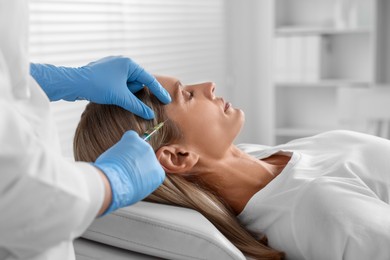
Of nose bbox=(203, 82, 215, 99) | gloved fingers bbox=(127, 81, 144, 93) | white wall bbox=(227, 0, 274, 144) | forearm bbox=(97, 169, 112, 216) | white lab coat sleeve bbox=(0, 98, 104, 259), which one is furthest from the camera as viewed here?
white wall bbox=(227, 0, 274, 144)

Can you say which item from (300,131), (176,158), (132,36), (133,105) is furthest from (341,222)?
(300,131)

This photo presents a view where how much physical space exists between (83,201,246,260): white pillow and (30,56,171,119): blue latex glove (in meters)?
0.27

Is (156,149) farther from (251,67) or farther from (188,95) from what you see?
(251,67)

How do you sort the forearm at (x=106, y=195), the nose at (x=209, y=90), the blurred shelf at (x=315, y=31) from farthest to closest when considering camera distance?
1. the blurred shelf at (x=315, y=31)
2. the nose at (x=209, y=90)
3. the forearm at (x=106, y=195)

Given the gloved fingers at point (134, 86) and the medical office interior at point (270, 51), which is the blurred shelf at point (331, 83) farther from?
the gloved fingers at point (134, 86)

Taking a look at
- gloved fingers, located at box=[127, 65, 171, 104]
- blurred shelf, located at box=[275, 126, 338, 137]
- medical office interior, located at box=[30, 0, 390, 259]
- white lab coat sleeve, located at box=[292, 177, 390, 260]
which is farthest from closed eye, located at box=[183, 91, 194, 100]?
blurred shelf, located at box=[275, 126, 338, 137]

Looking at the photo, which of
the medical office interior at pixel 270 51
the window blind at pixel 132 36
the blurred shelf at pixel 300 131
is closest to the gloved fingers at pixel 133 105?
the window blind at pixel 132 36

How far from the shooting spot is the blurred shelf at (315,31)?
156 inches

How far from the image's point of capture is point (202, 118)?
1681 mm

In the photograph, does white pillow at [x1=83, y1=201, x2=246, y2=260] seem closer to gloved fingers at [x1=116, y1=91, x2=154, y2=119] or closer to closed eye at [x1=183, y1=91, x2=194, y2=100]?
gloved fingers at [x1=116, y1=91, x2=154, y2=119]

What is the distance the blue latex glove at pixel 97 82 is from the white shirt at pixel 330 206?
413 millimetres

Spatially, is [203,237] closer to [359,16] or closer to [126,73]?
[126,73]

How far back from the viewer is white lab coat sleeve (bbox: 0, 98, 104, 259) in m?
0.87

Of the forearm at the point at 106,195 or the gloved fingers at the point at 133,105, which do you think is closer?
the forearm at the point at 106,195
